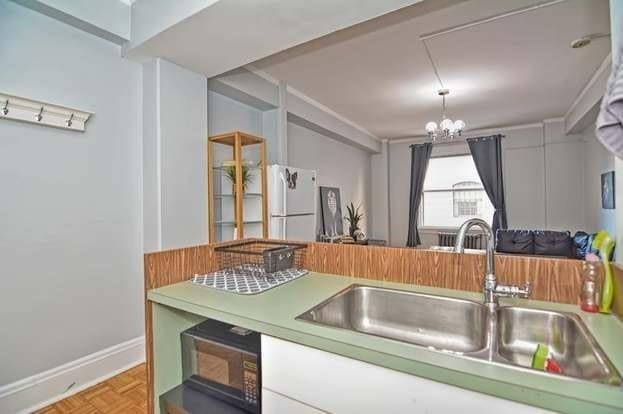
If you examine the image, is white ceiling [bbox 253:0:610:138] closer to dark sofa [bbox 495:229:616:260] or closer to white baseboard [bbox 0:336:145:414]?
dark sofa [bbox 495:229:616:260]

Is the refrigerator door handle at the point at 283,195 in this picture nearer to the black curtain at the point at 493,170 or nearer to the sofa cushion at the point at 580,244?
the sofa cushion at the point at 580,244

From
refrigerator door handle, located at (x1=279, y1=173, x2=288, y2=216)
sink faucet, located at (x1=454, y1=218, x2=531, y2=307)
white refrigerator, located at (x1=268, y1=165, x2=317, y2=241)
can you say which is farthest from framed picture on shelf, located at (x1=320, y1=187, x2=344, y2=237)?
sink faucet, located at (x1=454, y1=218, x2=531, y2=307)

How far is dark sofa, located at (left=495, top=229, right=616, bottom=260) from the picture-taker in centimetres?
377

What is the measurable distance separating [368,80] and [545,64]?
1669mm

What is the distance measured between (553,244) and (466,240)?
1.55 metres

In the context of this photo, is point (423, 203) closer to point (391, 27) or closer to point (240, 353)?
point (391, 27)

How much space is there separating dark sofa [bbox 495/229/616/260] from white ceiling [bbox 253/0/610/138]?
1.74 metres

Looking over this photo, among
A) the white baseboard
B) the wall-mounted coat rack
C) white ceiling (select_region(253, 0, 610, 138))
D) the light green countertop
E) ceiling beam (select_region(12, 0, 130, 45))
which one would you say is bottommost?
the white baseboard

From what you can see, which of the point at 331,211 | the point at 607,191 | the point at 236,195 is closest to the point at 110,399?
the point at 236,195

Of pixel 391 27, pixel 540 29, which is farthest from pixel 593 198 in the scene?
pixel 391 27

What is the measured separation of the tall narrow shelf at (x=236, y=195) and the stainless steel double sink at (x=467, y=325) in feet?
5.40

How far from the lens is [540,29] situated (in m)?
2.37

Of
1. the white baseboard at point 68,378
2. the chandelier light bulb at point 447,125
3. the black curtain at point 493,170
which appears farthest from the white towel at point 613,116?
the black curtain at point 493,170

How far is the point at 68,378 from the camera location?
188 centimetres
